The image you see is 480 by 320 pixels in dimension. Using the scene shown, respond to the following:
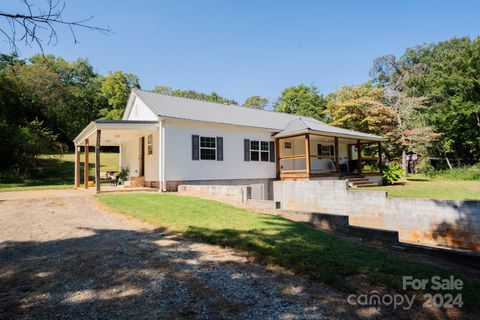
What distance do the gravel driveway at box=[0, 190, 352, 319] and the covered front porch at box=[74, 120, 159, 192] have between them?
7027 mm

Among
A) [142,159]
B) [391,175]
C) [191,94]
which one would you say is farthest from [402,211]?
[191,94]

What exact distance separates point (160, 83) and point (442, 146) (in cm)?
4104

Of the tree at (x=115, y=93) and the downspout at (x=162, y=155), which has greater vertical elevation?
the tree at (x=115, y=93)

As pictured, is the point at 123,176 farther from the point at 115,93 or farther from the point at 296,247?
the point at 115,93

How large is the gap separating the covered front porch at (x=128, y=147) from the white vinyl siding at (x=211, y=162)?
3.26 ft

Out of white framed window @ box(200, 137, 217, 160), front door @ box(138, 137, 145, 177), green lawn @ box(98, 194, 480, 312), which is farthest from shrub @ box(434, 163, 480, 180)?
front door @ box(138, 137, 145, 177)

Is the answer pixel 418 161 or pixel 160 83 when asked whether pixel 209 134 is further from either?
pixel 160 83

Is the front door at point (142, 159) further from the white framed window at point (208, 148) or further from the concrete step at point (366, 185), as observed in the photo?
the concrete step at point (366, 185)

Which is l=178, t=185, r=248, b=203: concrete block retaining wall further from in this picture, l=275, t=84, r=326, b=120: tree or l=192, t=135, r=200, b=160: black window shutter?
l=275, t=84, r=326, b=120: tree

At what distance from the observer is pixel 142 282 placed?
11.4 feet

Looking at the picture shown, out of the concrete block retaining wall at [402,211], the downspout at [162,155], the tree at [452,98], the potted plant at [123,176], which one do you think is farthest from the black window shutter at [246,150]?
the tree at [452,98]

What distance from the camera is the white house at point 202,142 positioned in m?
13.1

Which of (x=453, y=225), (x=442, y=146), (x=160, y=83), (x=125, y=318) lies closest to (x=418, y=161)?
(x=442, y=146)

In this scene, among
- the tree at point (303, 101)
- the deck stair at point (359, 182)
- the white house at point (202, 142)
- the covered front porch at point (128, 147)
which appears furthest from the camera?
the tree at point (303, 101)
